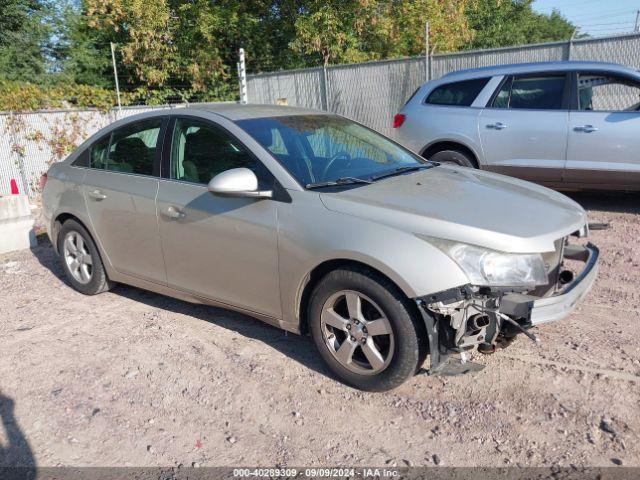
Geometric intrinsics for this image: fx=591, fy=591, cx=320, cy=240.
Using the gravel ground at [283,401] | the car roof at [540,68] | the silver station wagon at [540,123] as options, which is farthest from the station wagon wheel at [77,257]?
the car roof at [540,68]

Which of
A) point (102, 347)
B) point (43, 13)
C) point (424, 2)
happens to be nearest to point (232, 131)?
point (102, 347)

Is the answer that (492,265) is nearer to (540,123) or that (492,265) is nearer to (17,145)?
(540,123)

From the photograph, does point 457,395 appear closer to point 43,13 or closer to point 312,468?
point 312,468

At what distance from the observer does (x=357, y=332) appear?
3426 millimetres

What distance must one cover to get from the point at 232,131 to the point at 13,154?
958cm

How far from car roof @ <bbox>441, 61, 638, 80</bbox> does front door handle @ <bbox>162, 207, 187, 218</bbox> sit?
5.12m

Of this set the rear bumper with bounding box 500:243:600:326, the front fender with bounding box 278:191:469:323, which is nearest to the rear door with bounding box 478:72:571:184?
the rear bumper with bounding box 500:243:600:326

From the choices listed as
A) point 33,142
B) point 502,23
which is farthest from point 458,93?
point 502,23

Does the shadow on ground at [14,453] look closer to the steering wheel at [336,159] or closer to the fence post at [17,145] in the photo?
the steering wheel at [336,159]

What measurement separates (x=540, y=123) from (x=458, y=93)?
3.94 ft

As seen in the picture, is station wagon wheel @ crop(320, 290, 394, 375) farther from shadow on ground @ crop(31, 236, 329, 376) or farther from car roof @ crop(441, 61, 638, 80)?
Result: car roof @ crop(441, 61, 638, 80)

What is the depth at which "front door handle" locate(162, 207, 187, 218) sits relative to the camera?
420cm

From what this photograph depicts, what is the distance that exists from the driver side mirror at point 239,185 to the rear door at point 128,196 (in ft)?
3.14

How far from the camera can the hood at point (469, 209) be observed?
3.16 meters
